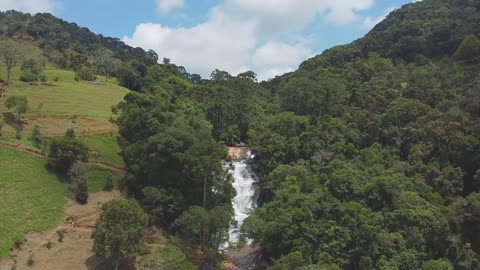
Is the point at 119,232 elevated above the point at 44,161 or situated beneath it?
situated beneath

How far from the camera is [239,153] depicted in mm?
78625

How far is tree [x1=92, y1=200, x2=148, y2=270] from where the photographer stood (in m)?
40.9

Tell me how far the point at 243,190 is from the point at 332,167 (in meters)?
15.4

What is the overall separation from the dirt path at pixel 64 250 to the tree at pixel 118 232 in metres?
3.43

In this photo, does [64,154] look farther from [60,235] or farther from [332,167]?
[332,167]

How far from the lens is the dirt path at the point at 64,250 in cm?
4234

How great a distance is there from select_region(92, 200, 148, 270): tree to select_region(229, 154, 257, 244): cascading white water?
54.9ft

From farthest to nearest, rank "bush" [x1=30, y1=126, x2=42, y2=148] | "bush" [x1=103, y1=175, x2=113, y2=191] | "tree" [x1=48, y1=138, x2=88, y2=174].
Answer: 1. "bush" [x1=30, y1=126, x2=42, y2=148]
2. "bush" [x1=103, y1=175, x2=113, y2=191]
3. "tree" [x1=48, y1=138, x2=88, y2=174]

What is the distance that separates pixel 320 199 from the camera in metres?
49.7

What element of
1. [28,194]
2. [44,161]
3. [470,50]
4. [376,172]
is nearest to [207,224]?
[28,194]

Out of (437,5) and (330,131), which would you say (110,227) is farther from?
(437,5)

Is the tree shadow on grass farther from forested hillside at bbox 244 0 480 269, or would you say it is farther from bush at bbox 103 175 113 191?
bush at bbox 103 175 113 191

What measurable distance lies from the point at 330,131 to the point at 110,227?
119 feet

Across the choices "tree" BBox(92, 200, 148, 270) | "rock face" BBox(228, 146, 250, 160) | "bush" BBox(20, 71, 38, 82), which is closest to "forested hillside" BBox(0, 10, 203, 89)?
"bush" BBox(20, 71, 38, 82)
